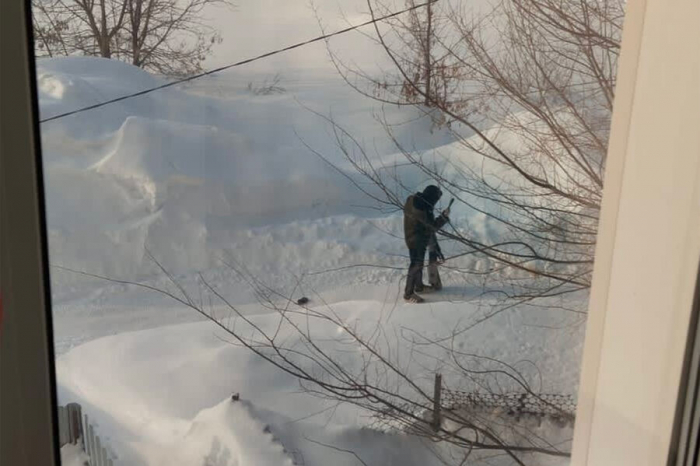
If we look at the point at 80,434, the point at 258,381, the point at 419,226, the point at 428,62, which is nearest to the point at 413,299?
the point at 419,226

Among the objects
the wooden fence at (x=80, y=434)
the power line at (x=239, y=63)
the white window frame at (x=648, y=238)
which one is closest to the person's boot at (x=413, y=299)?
the white window frame at (x=648, y=238)

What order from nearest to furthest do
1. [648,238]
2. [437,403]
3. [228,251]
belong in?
[648,238] < [228,251] < [437,403]

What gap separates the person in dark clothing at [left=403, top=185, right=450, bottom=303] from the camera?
1023 millimetres

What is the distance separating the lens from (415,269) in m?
1.04

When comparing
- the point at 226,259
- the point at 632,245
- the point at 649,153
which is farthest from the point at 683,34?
the point at 226,259

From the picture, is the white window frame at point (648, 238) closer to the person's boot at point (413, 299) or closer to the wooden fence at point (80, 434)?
the person's boot at point (413, 299)

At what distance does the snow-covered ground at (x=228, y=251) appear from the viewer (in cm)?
92

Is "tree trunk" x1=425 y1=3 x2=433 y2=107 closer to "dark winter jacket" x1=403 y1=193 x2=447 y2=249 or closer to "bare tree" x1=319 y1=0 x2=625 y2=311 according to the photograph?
"bare tree" x1=319 y1=0 x2=625 y2=311

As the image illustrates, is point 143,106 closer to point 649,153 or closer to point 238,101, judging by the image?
point 238,101

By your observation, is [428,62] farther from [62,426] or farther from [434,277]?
[62,426]

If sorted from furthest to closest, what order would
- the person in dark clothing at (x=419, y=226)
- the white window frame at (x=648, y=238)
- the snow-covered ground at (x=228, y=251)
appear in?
1. the person in dark clothing at (x=419, y=226)
2. the snow-covered ground at (x=228, y=251)
3. the white window frame at (x=648, y=238)

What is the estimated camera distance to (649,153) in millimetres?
851

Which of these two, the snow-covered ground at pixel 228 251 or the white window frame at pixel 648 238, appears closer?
the white window frame at pixel 648 238

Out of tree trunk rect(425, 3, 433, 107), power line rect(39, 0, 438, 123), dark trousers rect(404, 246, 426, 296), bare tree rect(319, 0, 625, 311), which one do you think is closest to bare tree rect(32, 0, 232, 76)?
power line rect(39, 0, 438, 123)
